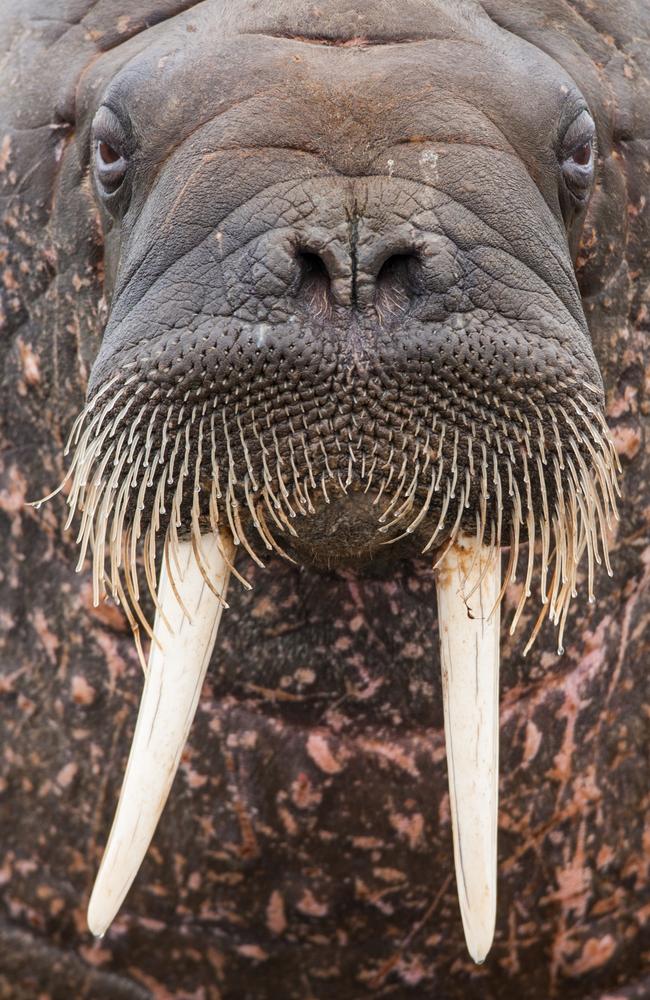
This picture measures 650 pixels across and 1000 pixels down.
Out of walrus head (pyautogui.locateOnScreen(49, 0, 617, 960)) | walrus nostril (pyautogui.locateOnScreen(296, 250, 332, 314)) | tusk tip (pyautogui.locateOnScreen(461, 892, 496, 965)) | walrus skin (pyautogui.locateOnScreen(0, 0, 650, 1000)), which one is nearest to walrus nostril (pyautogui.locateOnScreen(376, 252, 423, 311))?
walrus head (pyautogui.locateOnScreen(49, 0, 617, 960))

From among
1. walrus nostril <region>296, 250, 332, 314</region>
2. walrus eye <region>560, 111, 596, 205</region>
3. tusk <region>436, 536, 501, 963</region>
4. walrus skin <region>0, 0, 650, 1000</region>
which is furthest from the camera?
walrus skin <region>0, 0, 650, 1000</region>

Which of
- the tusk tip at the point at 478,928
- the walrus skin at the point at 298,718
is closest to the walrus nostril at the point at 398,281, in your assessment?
the walrus skin at the point at 298,718

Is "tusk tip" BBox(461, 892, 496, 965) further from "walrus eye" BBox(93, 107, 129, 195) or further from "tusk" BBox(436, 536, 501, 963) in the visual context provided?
"walrus eye" BBox(93, 107, 129, 195)

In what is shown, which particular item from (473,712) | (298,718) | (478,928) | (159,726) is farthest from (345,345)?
(298,718)

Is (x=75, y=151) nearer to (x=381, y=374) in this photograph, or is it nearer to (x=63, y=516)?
(x=63, y=516)

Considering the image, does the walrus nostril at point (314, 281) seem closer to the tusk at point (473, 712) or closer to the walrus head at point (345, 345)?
the walrus head at point (345, 345)

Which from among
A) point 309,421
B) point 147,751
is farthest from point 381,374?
point 147,751
